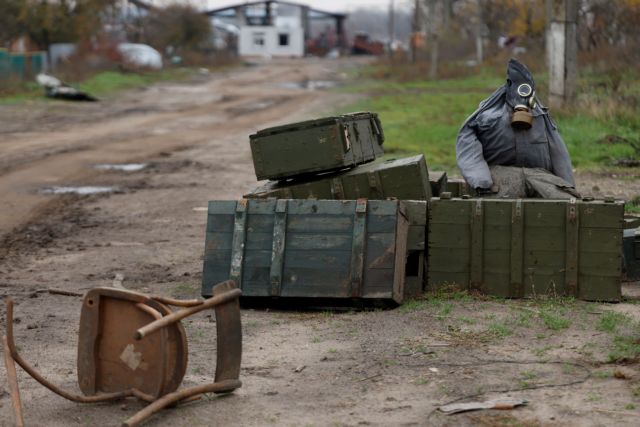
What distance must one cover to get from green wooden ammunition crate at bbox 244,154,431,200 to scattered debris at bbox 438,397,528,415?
10.9ft

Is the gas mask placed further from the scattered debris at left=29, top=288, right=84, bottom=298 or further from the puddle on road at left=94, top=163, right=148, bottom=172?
the puddle on road at left=94, top=163, right=148, bottom=172

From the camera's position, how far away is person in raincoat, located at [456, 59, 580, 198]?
9461mm

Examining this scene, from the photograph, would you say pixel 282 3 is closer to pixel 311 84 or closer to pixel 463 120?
pixel 311 84

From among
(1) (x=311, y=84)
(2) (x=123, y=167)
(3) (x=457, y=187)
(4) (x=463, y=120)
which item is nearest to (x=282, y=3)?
(1) (x=311, y=84)

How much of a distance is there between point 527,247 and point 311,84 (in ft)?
118

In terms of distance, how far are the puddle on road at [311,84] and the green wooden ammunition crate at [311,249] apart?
3275 centimetres

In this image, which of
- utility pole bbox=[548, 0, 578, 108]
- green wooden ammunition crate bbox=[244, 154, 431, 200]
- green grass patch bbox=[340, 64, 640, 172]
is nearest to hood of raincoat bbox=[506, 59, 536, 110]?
green wooden ammunition crate bbox=[244, 154, 431, 200]

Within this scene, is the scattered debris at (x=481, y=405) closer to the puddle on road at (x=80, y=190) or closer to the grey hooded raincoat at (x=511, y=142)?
the grey hooded raincoat at (x=511, y=142)

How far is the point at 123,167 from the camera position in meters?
17.9

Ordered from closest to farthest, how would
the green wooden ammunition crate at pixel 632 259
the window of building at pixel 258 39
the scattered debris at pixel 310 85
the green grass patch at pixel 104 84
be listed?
the green wooden ammunition crate at pixel 632 259 < the green grass patch at pixel 104 84 < the scattered debris at pixel 310 85 < the window of building at pixel 258 39

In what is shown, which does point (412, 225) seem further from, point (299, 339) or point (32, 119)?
point (32, 119)

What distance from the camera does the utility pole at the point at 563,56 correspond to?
74.1 ft

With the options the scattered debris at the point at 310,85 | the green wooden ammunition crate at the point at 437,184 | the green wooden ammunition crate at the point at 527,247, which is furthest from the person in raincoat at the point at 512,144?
the scattered debris at the point at 310,85

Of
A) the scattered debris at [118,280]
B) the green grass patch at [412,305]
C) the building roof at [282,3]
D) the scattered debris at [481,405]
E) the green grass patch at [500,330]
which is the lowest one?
the scattered debris at [118,280]
